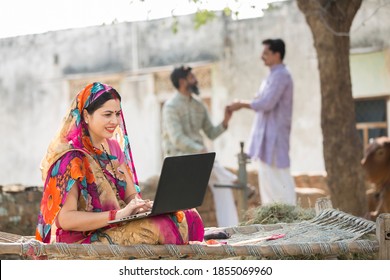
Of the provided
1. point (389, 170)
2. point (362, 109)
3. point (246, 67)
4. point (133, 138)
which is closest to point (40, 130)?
point (133, 138)

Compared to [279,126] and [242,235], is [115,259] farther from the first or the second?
[279,126]

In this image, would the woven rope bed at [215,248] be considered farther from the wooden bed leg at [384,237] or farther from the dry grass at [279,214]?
the dry grass at [279,214]

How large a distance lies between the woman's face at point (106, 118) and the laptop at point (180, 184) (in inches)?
19.7

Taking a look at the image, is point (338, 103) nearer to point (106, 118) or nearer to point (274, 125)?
point (274, 125)

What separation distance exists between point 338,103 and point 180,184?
449 cm

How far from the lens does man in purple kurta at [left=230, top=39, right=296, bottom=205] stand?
9.23 m

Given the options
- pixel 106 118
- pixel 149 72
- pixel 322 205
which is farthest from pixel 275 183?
pixel 149 72

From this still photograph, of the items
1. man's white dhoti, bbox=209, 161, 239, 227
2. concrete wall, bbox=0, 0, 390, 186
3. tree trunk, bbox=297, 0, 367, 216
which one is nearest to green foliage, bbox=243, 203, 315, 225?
tree trunk, bbox=297, 0, 367, 216

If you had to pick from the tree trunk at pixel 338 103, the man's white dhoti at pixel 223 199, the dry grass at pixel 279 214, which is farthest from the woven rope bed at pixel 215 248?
the man's white dhoti at pixel 223 199

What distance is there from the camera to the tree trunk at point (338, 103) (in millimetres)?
8445

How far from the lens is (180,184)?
14.1 feet

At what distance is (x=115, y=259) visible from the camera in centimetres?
443

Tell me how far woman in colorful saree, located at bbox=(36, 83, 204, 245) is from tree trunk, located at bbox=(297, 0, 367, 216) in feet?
12.9

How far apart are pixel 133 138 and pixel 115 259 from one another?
1249 centimetres
